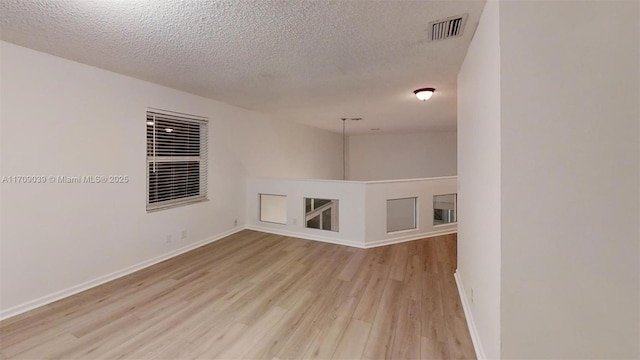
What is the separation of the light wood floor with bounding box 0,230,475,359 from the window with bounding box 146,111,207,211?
39.9 inches

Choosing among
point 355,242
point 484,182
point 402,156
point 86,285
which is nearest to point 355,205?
point 355,242

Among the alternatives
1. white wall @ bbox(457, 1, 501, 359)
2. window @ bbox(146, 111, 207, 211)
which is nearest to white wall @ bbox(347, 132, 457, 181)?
window @ bbox(146, 111, 207, 211)

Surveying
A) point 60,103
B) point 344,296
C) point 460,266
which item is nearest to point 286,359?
point 344,296

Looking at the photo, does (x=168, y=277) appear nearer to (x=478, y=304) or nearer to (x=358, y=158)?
(x=478, y=304)

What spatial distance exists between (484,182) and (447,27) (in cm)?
119

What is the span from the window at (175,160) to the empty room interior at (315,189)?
0.10 ft

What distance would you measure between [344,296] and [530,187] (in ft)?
6.42

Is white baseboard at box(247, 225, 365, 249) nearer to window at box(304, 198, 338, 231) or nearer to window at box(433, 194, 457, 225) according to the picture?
window at box(304, 198, 338, 231)

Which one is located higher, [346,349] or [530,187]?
[530,187]

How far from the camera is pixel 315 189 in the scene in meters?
4.61

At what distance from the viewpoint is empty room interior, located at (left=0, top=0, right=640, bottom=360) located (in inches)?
48.7

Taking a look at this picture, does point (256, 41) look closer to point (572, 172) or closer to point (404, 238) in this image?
point (572, 172)

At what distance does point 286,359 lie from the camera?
1.79 meters

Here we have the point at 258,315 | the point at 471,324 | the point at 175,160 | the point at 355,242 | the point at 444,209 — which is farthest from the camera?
the point at 444,209
